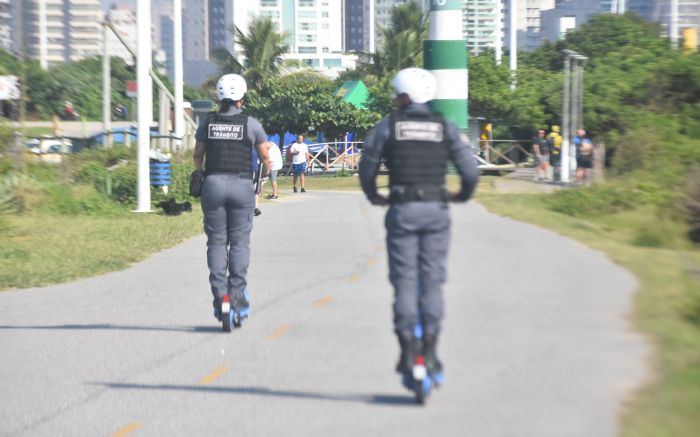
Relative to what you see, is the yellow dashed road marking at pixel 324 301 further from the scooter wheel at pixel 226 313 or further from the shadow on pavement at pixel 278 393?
the shadow on pavement at pixel 278 393

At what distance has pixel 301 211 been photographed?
899 inches

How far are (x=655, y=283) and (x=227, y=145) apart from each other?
4.31 m

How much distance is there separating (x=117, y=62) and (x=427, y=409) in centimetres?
8434

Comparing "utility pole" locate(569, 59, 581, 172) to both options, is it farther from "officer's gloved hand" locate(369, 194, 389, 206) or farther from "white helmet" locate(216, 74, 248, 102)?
"officer's gloved hand" locate(369, 194, 389, 206)

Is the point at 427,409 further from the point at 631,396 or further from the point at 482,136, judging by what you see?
the point at 482,136

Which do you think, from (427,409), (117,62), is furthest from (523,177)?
(117,62)

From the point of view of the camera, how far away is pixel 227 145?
8.80m

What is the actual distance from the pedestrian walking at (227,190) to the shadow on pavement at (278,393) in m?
1.72

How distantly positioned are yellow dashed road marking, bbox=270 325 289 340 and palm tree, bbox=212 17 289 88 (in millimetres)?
56649

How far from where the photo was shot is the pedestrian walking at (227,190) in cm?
879

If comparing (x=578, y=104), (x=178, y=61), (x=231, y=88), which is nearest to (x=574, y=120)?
(x=578, y=104)

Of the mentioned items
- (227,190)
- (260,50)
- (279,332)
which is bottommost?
(279,332)

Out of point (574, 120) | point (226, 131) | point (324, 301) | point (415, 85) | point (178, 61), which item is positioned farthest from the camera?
point (574, 120)

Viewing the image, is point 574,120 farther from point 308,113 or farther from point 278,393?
point 278,393
